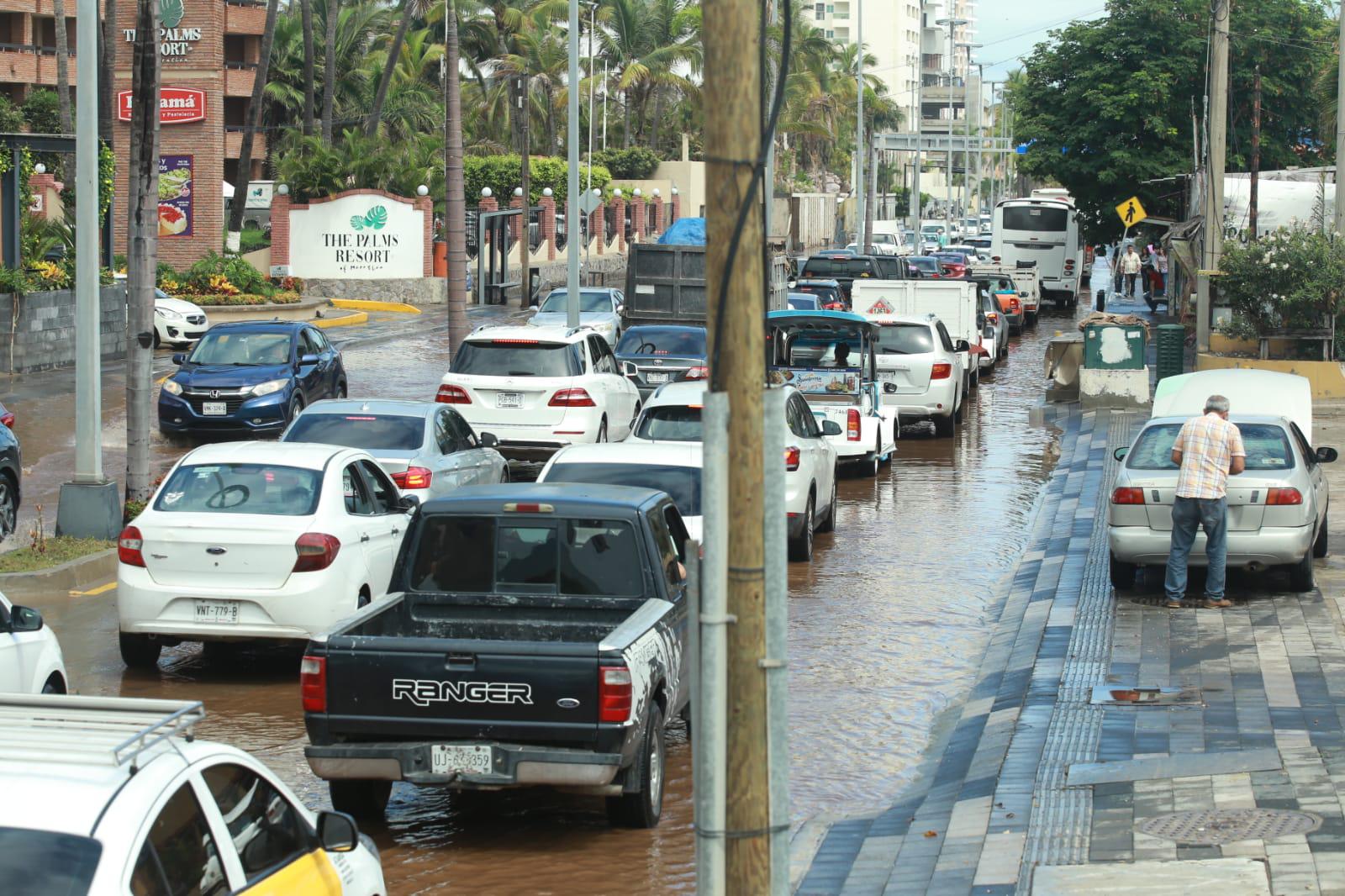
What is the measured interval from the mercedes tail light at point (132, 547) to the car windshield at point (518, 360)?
30.4 ft

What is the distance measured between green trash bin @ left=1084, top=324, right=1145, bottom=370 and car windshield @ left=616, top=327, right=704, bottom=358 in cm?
682

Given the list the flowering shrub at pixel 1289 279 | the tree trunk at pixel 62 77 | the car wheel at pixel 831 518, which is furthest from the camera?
the tree trunk at pixel 62 77

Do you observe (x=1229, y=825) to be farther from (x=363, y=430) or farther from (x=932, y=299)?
(x=932, y=299)

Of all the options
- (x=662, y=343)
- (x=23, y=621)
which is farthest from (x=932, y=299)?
(x=23, y=621)

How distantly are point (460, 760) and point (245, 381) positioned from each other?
1626cm

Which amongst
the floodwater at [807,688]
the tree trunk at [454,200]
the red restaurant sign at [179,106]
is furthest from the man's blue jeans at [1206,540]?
the red restaurant sign at [179,106]

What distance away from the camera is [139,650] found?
1212 cm

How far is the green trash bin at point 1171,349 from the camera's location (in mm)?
30500

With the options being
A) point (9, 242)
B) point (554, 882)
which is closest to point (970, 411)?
point (9, 242)

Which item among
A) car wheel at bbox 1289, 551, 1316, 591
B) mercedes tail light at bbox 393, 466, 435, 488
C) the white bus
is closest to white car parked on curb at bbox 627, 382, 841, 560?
mercedes tail light at bbox 393, 466, 435, 488

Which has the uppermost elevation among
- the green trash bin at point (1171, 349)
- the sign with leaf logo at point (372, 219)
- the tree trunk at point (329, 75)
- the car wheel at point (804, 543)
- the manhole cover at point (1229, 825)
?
the tree trunk at point (329, 75)

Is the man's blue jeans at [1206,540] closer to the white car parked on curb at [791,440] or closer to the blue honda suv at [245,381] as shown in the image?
the white car parked on curb at [791,440]

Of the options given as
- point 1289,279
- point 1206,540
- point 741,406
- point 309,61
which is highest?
point 309,61

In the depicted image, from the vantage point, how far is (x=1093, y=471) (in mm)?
22109
